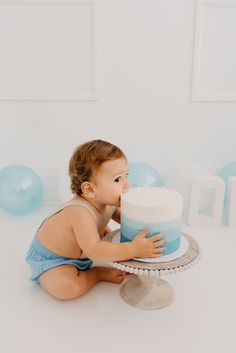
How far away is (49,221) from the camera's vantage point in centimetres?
131

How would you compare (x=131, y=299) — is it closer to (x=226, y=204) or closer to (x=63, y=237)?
(x=63, y=237)

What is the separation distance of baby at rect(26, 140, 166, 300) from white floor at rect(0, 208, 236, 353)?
2.7 inches

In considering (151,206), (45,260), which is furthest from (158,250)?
(45,260)

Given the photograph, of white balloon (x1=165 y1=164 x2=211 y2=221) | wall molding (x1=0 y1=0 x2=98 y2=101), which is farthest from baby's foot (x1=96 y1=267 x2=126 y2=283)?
wall molding (x1=0 y1=0 x2=98 y2=101)

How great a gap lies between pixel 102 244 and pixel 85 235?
0.06 m

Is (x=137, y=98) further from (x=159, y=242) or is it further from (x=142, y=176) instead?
(x=159, y=242)

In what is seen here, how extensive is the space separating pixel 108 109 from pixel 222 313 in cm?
134

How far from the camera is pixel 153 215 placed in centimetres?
113

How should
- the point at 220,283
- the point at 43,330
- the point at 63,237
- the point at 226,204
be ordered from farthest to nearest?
the point at 226,204 → the point at 220,283 → the point at 63,237 → the point at 43,330

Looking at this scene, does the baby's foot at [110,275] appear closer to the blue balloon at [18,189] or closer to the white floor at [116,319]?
the white floor at [116,319]

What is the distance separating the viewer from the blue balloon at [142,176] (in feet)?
6.24

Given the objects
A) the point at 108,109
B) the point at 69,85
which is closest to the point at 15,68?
the point at 69,85

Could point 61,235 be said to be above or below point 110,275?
above

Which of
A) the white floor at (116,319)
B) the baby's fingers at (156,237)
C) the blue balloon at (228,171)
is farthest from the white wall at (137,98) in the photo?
the baby's fingers at (156,237)
